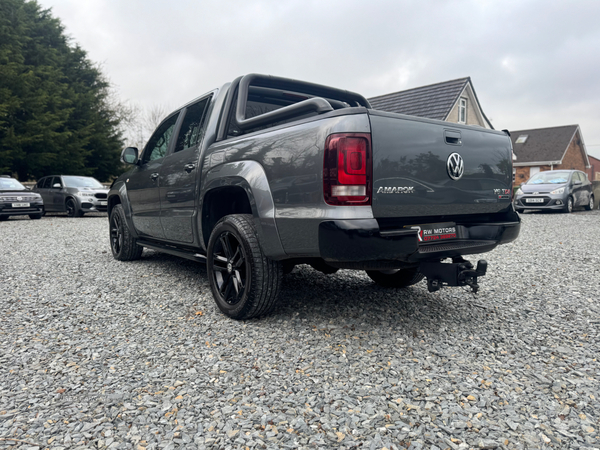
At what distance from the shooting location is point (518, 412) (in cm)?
213

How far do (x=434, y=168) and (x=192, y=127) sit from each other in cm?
249

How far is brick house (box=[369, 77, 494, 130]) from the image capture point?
22.1m

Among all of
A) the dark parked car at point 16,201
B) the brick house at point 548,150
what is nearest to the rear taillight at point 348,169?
the dark parked car at point 16,201

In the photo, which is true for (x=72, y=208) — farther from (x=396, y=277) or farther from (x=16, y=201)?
(x=396, y=277)

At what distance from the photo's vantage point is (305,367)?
261 centimetres

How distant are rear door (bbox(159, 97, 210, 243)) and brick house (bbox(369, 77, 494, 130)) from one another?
62.7ft

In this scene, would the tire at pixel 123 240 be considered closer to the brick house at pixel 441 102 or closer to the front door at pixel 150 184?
the front door at pixel 150 184

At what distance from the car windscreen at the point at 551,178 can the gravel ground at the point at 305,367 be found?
40.2 ft

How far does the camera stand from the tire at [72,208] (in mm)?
14992

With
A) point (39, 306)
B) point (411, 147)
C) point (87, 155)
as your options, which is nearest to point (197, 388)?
point (411, 147)

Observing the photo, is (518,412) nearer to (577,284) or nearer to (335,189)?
(335,189)

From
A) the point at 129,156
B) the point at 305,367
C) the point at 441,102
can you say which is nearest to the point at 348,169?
the point at 305,367

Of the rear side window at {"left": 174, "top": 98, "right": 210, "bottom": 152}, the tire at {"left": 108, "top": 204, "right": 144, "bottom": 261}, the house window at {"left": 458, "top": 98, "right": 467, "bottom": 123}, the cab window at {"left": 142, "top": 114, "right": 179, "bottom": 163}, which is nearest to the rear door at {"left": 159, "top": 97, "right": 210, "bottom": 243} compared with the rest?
the rear side window at {"left": 174, "top": 98, "right": 210, "bottom": 152}

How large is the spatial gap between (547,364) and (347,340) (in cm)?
122
